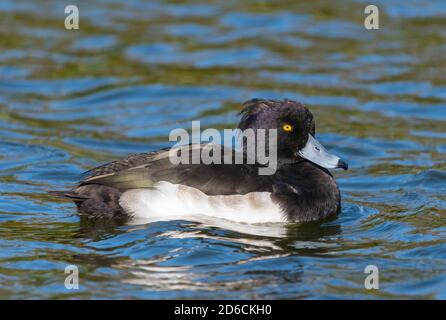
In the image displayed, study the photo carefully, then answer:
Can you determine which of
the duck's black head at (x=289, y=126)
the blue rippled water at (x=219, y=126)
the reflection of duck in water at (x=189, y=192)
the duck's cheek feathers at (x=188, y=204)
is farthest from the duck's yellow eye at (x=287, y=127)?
the blue rippled water at (x=219, y=126)

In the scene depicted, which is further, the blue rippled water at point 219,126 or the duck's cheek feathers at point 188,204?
the duck's cheek feathers at point 188,204

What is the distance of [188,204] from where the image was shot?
818cm

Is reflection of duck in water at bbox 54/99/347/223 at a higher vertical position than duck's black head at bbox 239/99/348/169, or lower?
lower

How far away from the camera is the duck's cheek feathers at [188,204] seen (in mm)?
8164

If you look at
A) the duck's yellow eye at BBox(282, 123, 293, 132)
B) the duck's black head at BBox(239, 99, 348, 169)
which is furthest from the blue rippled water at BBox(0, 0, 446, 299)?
the duck's yellow eye at BBox(282, 123, 293, 132)

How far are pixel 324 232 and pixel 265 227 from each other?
1.76 ft

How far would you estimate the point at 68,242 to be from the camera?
8000 millimetres

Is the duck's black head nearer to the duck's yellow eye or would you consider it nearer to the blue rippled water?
the duck's yellow eye

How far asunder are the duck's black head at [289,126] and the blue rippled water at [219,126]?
0.63 m

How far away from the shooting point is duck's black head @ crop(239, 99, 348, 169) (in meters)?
8.77

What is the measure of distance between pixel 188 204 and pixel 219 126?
4078 mm

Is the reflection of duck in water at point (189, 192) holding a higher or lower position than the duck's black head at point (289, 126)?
lower

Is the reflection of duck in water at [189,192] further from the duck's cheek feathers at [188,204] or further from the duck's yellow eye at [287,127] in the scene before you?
the duck's yellow eye at [287,127]

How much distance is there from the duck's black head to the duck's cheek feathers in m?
0.78
